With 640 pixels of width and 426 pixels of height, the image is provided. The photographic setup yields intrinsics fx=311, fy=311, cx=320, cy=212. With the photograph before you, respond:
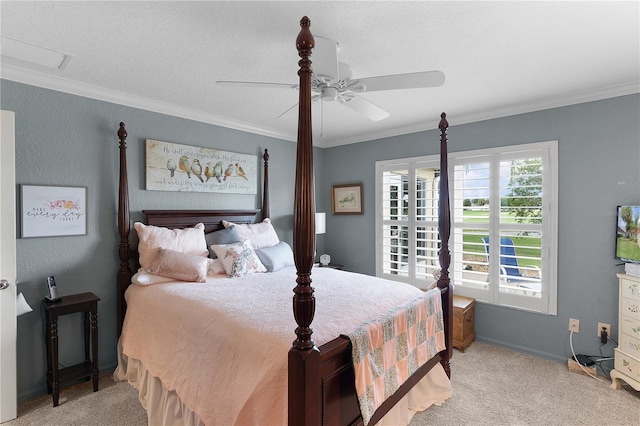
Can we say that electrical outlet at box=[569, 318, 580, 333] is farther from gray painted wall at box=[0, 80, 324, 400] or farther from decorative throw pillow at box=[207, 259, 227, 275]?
gray painted wall at box=[0, 80, 324, 400]

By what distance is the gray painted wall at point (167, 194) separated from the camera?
2.42 meters

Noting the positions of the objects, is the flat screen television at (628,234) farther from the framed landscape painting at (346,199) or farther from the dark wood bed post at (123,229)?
the dark wood bed post at (123,229)

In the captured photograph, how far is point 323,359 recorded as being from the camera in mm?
1422

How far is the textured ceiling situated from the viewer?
1629 mm

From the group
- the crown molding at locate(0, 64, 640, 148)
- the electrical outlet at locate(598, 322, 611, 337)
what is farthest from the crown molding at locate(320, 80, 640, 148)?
the electrical outlet at locate(598, 322, 611, 337)

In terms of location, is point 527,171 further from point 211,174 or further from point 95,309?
point 95,309

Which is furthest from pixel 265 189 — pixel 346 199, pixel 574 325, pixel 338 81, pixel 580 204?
pixel 574 325

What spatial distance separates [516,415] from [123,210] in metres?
3.50

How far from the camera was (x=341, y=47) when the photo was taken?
1971 mm

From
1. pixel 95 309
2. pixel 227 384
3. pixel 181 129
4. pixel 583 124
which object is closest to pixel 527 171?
pixel 583 124

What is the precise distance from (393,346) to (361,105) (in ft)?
5.50

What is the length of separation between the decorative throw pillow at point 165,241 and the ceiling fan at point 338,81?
159cm

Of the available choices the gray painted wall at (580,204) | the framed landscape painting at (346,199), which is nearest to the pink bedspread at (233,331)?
the gray painted wall at (580,204)

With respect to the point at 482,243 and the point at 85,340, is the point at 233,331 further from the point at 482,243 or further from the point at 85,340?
the point at 482,243
